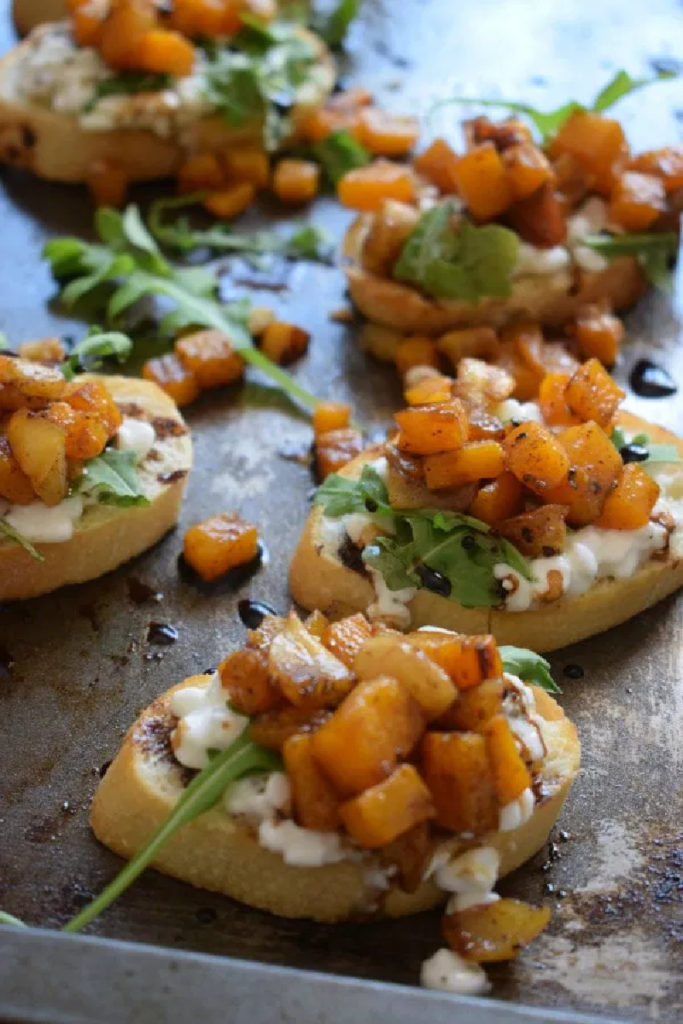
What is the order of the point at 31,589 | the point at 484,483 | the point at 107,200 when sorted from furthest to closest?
1. the point at 107,200
2. the point at 31,589
3. the point at 484,483

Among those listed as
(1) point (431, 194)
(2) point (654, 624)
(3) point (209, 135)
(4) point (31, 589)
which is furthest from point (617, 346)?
(4) point (31, 589)

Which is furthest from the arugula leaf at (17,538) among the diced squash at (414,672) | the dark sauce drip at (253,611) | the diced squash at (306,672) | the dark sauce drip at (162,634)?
the diced squash at (414,672)

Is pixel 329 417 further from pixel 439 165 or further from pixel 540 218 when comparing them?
pixel 439 165

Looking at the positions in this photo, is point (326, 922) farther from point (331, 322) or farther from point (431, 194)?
point (431, 194)

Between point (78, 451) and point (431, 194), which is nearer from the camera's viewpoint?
point (78, 451)

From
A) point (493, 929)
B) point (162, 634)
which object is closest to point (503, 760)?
point (493, 929)

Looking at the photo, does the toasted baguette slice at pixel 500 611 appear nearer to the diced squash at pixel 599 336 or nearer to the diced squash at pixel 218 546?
the diced squash at pixel 218 546

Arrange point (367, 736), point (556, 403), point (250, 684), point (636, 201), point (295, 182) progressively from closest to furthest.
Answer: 1. point (367, 736)
2. point (250, 684)
3. point (556, 403)
4. point (636, 201)
5. point (295, 182)
